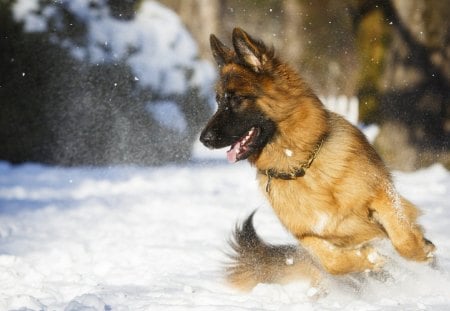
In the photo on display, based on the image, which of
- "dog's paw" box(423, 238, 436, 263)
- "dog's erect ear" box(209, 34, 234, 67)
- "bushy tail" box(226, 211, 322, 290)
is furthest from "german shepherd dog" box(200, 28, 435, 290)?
"bushy tail" box(226, 211, 322, 290)

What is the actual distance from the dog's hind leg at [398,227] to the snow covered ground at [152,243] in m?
0.23

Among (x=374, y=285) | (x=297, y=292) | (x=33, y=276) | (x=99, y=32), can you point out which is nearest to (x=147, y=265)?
(x=33, y=276)

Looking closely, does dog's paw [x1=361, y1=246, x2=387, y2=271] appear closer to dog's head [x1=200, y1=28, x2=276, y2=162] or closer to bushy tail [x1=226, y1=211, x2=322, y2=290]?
bushy tail [x1=226, y1=211, x2=322, y2=290]

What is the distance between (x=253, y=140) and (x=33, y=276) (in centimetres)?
196

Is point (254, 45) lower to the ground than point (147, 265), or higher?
higher

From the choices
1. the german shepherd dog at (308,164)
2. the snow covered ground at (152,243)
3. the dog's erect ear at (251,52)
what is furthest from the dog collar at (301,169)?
the snow covered ground at (152,243)

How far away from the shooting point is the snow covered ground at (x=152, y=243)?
4.11 meters

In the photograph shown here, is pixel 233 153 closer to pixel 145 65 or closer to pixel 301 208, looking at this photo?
pixel 301 208

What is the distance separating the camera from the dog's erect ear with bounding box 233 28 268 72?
13.9 ft

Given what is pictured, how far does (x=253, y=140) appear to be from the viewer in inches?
168

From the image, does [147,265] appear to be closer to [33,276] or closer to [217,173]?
[33,276]

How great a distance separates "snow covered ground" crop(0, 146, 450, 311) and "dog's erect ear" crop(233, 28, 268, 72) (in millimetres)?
1496

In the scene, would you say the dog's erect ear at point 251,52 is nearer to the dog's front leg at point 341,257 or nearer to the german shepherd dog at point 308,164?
the german shepherd dog at point 308,164

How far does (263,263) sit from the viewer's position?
467 cm
